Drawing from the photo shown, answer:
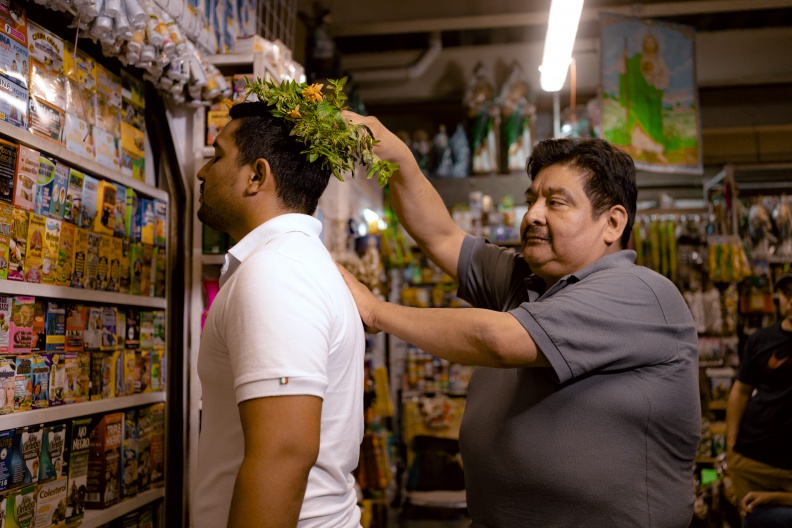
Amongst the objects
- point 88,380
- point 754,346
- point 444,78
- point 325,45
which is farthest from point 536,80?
point 88,380

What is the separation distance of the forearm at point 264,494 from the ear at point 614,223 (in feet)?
3.93

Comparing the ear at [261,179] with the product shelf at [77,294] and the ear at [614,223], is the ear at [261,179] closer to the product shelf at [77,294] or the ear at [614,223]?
the product shelf at [77,294]

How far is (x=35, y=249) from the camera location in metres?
1.89

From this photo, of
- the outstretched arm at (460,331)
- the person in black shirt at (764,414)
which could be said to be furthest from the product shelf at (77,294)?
the person in black shirt at (764,414)

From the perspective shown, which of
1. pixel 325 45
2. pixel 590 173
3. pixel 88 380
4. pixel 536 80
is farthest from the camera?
pixel 536 80

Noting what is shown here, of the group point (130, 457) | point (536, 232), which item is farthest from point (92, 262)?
point (536, 232)

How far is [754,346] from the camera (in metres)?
4.12

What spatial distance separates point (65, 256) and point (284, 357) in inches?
48.9

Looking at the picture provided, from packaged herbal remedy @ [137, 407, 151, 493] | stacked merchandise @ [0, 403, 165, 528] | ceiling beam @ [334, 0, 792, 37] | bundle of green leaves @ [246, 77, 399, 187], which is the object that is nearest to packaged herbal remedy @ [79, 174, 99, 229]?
stacked merchandise @ [0, 403, 165, 528]

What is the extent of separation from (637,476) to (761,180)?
7.36m

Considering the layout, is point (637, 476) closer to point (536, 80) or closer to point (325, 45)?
point (325, 45)

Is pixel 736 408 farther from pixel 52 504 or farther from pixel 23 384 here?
pixel 23 384

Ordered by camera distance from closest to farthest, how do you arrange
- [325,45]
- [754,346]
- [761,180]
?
[754,346] < [325,45] < [761,180]

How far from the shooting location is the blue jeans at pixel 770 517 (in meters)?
3.42
